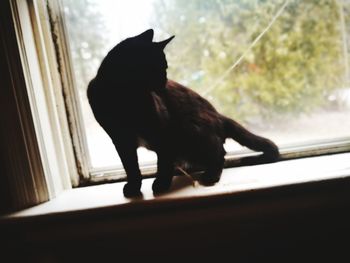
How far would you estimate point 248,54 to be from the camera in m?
1.04

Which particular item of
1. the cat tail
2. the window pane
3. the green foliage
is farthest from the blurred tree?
the cat tail

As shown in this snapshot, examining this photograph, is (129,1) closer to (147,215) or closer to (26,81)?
(26,81)

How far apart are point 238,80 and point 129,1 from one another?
42cm

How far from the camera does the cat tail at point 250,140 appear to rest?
0.97 metres

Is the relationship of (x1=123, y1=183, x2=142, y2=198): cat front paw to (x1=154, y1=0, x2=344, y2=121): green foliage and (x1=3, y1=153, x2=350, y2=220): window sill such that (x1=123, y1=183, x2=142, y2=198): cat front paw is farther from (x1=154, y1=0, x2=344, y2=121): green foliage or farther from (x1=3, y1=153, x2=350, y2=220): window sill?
(x1=154, y1=0, x2=344, y2=121): green foliage

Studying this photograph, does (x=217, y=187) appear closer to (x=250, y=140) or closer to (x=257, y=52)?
(x=250, y=140)

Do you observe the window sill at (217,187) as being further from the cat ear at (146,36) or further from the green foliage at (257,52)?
the cat ear at (146,36)

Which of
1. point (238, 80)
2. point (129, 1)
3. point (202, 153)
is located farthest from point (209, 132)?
point (129, 1)

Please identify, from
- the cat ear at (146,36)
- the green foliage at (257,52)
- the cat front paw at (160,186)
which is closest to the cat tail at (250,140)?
the green foliage at (257,52)

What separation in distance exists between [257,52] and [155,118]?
46 centimetres

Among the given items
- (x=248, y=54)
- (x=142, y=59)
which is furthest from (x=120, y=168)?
(x=248, y=54)

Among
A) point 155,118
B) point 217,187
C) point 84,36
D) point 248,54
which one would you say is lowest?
point 217,187

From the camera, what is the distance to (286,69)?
104cm

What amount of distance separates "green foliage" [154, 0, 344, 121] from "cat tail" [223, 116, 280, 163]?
0.33 feet
